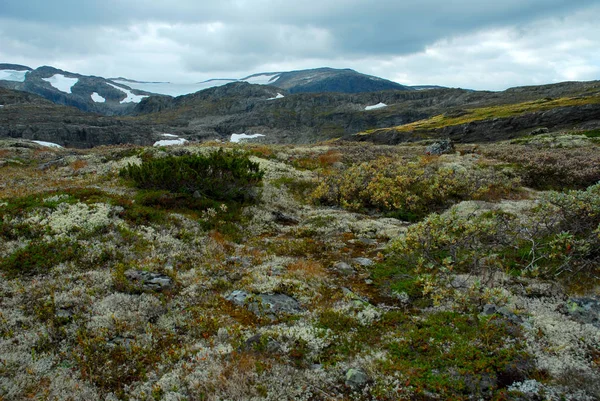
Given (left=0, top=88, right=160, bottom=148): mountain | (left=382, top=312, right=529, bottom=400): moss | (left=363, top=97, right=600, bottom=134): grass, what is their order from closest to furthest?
(left=382, top=312, right=529, bottom=400): moss < (left=363, top=97, right=600, bottom=134): grass < (left=0, top=88, right=160, bottom=148): mountain

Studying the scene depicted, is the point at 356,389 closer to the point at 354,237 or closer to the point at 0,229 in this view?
the point at 354,237

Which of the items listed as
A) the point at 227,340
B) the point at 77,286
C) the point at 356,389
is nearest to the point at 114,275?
the point at 77,286

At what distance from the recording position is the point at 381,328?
8.37 meters

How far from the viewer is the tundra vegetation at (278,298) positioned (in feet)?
21.5

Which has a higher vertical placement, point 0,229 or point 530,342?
point 0,229

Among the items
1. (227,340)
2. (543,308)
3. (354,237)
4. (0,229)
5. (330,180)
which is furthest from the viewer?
(330,180)

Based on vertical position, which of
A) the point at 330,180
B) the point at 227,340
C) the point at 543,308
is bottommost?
the point at 227,340

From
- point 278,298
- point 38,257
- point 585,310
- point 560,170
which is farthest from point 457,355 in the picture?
point 560,170

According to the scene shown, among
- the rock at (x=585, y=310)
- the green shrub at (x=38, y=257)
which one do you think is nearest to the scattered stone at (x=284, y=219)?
the green shrub at (x=38, y=257)

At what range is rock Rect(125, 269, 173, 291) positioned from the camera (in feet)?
33.0

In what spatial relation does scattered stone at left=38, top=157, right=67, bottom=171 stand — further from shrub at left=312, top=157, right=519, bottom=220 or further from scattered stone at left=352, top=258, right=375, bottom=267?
scattered stone at left=352, top=258, right=375, bottom=267

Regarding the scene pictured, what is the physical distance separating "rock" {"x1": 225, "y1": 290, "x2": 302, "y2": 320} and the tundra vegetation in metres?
0.06

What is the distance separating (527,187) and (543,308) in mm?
17700

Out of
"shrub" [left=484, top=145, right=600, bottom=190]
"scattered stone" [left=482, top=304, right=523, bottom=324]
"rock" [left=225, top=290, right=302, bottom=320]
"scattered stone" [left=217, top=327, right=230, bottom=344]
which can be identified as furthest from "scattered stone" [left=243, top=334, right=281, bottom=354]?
"shrub" [left=484, top=145, right=600, bottom=190]
